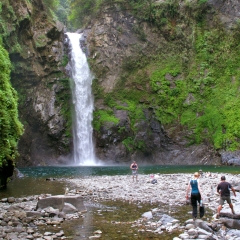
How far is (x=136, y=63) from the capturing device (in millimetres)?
47031

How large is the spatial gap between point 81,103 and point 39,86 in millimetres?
5983

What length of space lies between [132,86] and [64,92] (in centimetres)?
949

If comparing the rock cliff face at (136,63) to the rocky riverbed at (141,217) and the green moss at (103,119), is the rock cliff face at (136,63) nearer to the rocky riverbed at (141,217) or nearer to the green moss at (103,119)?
the green moss at (103,119)

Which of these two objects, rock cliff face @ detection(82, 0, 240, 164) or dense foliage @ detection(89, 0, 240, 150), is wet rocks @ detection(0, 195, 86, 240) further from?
dense foliage @ detection(89, 0, 240, 150)

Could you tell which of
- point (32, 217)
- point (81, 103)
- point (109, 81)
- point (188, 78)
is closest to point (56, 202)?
point (32, 217)

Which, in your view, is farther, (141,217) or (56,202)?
(56,202)

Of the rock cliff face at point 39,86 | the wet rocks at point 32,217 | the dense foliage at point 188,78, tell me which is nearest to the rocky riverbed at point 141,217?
the wet rocks at point 32,217

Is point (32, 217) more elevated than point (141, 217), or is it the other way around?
point (32, 217)

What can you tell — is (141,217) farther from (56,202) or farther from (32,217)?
(32,217)

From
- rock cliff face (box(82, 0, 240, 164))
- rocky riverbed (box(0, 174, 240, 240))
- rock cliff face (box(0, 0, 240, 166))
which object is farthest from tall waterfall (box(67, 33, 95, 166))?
rocky riverbed (box(0, 174, 240, 240))

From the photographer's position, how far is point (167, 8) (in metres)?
48.3

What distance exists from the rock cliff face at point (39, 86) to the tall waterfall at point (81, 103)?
1.49m

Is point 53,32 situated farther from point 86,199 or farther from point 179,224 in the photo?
point 179,224

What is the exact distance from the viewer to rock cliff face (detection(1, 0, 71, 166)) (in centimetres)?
4062
